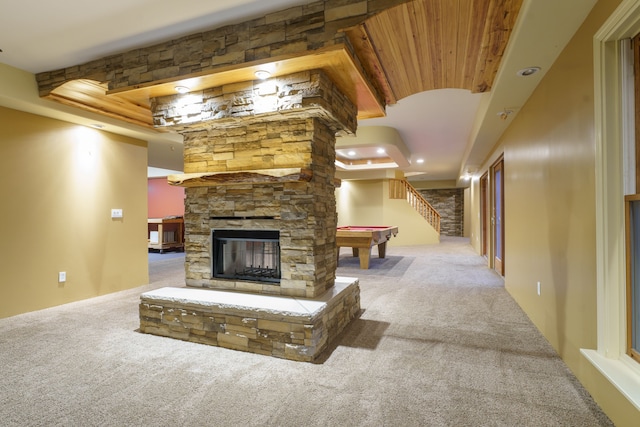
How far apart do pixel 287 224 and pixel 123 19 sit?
6.64 feet

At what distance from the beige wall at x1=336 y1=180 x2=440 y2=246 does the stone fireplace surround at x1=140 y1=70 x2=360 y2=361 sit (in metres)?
7.79

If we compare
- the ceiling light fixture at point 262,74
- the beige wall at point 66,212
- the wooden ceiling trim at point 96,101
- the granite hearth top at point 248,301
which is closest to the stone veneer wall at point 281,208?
the granite hearth top at point 248,301

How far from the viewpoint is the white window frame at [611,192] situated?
163 centimetres

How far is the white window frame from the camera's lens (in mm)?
1634

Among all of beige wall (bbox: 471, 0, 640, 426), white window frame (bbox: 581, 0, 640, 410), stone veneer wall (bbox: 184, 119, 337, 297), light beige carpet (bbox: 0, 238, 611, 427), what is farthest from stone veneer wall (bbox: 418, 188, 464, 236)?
white window frame (bbox: 581, 0, 640, 410)

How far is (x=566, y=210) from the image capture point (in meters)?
2.24

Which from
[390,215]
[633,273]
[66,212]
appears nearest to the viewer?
[633,273]

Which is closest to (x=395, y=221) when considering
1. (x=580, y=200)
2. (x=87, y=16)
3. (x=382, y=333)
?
(x=382, y=333)

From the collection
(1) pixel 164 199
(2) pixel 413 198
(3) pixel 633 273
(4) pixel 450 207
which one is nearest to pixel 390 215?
(2) pixel 413 198

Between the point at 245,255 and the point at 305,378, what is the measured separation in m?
1.50

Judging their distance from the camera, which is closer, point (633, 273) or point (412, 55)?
point (633, 273)

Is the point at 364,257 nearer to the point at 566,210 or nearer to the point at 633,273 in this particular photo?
the point at 566,210

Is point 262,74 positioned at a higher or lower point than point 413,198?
higher

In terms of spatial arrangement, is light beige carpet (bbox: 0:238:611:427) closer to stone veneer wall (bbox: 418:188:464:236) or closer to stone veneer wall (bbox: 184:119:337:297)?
stone veneer wall (bbox: 184:119:337:297)
